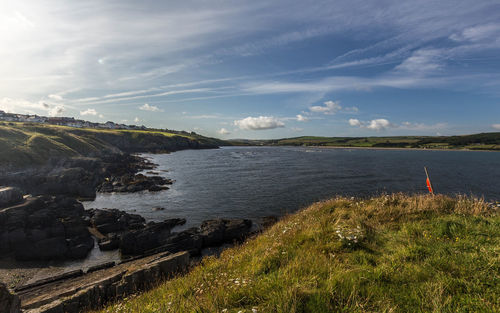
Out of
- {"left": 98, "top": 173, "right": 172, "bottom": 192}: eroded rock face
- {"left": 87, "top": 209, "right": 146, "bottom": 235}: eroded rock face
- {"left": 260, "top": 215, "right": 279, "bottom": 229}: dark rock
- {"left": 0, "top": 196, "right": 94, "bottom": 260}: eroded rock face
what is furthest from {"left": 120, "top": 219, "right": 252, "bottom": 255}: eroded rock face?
{"left": 98, "top": 173, "right": 172, "bottom": 192}: eroded rock face

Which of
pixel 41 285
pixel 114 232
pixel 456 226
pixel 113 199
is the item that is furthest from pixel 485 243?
pixel 113 199

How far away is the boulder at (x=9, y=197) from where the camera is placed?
23.8 m

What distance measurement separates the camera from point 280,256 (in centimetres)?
720

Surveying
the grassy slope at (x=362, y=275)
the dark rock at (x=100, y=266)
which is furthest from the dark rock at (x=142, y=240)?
the grassy slope at (x=362, y=275)

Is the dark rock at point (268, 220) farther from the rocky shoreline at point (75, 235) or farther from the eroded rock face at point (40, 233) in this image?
the eroded rock face at point (40, 233)

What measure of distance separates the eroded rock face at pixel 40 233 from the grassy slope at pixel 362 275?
757 inches

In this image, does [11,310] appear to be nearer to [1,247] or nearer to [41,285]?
[41,285]

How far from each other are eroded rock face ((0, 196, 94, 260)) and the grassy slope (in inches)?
757

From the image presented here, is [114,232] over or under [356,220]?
under

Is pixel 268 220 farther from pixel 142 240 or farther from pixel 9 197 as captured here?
pixel 9 197

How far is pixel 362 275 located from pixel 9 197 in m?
36.2

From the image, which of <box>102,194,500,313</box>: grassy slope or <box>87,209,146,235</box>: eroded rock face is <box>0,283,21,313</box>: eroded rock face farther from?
<box>87,209,146,235</box>: eroded rock face

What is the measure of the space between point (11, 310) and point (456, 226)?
15.8 meters

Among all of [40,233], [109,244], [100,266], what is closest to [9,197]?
[40,233]
